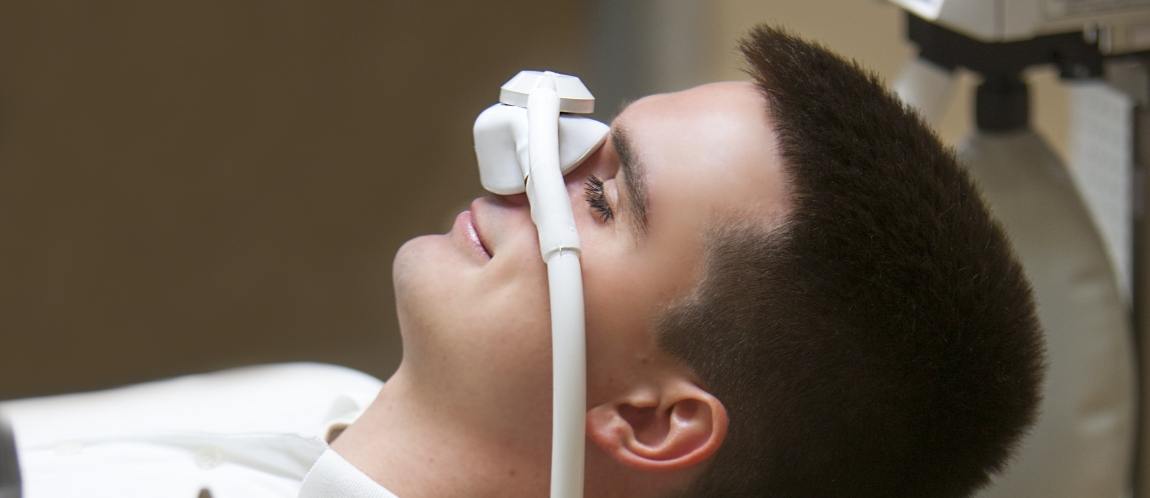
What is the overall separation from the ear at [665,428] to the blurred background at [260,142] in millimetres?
1489

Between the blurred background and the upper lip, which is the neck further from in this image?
the blurred background

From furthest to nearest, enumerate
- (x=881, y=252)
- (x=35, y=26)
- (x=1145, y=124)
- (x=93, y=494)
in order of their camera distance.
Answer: (x=35, y=26)
(x=1145, y=124)
(x=93, y=494)
(x=881, y=252)

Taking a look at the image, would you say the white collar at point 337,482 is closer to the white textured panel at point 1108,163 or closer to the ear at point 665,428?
the ear at point 665,428

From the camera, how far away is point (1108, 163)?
1711 mm

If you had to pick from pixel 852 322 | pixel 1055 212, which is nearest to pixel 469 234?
pixel 852 322

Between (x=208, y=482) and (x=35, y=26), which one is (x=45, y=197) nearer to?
(x=35, y=26)

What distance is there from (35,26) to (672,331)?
181 cm

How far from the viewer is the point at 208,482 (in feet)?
3.94

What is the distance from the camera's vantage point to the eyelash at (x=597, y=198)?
1.05 metres

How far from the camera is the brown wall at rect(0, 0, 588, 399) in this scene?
243cm

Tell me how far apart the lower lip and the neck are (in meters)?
0.13

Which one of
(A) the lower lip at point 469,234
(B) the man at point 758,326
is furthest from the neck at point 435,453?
(A) the lower lip at point 469,234

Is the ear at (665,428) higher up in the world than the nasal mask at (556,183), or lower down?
lower down

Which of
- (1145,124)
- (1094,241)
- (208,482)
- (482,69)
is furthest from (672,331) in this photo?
(482,69)
